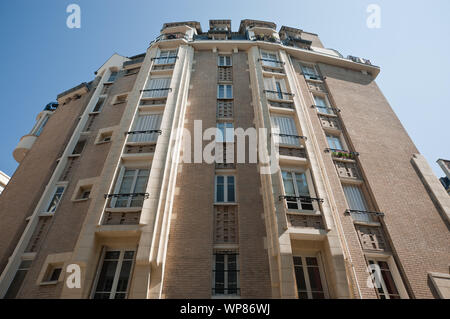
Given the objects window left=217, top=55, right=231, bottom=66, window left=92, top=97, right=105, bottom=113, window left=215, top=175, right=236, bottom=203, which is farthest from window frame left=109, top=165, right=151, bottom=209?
window left=217, top=55, right=231, bottom=66

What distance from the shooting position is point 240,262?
869 centimetres

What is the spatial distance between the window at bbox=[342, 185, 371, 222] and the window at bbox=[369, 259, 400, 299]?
6.13 ft

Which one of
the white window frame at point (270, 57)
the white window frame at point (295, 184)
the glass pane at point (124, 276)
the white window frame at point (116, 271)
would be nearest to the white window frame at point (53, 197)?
the white window frame at point (116, 271)

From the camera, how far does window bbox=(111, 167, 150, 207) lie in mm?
9586

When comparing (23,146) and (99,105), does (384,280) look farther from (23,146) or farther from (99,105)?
(23,146)

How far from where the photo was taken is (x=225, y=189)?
35.4 ft

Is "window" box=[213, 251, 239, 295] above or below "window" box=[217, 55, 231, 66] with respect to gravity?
below

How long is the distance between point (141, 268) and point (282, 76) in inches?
529

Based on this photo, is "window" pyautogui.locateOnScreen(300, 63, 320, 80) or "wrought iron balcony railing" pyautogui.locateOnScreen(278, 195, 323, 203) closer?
"wrought iron balcony railing" pyautogui.locateOnScreen(278, 195, 323, 203)

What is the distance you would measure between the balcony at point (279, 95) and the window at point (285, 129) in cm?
141

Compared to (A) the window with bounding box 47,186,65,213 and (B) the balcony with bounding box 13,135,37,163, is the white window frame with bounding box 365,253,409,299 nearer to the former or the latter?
(A) the window with bounding box 47,186,65,213

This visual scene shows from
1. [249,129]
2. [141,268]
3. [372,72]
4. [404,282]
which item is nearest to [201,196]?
[141,268]

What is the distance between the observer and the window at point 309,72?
17297mm

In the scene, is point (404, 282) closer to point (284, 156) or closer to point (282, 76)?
point (284, 156)
